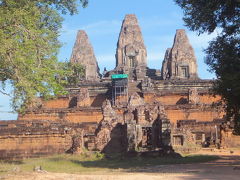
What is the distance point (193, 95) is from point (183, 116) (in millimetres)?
3162

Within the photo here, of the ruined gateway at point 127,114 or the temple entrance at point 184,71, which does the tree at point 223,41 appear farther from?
the temple entrance at point 184,71

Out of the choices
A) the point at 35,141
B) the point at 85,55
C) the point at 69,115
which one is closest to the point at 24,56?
the point at 35,141

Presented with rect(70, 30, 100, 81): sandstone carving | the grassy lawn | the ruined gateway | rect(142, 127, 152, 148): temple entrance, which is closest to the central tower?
the ruined gateway

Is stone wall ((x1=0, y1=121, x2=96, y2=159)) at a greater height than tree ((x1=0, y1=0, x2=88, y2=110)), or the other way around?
tree ((x1=0, y1=0, x2=88, y2=110))

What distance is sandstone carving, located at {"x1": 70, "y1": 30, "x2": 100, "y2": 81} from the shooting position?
5494 centimetres

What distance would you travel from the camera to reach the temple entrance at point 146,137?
25931 millimetres

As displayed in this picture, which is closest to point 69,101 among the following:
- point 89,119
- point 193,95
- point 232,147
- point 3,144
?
point 89,119

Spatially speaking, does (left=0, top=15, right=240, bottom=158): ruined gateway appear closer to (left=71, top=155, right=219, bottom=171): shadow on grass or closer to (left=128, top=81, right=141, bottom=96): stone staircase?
(left=128, top=81, right=141, bottom=96): stone staircase

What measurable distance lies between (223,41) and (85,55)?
40315 millimetres

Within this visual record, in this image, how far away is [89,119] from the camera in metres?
34.8

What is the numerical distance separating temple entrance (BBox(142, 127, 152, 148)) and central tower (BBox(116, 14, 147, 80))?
28023mm

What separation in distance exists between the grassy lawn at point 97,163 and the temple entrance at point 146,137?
4085 millimetres

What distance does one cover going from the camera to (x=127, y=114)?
1101 inches

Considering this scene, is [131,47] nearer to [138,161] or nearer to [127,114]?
[127,114]
